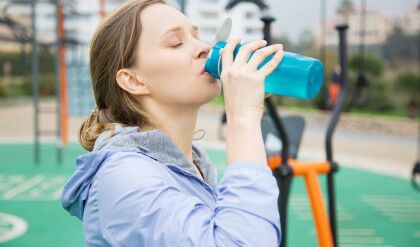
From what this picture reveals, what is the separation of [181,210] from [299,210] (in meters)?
4.01

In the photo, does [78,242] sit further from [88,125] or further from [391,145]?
[391,145]

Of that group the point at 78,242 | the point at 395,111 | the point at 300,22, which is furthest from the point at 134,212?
the point at 395,111

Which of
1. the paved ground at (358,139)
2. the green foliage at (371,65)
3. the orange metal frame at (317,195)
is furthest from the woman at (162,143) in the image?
the green foliage at (371,65)

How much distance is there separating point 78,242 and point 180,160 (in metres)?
2.85

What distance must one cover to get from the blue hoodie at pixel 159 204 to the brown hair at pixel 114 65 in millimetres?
128

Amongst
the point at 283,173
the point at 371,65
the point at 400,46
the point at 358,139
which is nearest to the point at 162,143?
the point at 283,173

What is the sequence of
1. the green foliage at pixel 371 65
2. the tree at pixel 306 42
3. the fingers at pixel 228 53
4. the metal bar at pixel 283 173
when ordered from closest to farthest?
the fingers at pixel 228 53
the metal bar at pixel 283 173
the green foliage at pixel 371 65
the tree at pixel 306 42

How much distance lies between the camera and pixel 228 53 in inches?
37.8

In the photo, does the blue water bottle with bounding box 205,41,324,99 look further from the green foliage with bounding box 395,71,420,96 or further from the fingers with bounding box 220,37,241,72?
the green foliage with bounding box 395,71,420,96

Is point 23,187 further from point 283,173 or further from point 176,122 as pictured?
point 176,122

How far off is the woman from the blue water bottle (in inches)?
1.6

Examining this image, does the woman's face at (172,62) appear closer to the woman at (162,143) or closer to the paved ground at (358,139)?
the woman at (162,143)

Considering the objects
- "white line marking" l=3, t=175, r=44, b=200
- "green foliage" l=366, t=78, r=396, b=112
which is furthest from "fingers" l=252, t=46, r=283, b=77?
"green foliage" l=366, t=78, r=396, b=112

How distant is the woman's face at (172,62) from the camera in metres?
1.05
